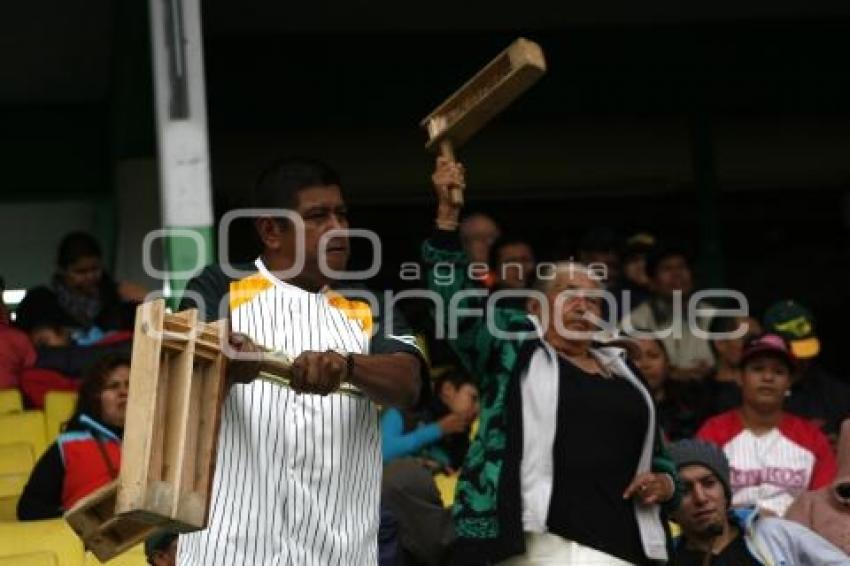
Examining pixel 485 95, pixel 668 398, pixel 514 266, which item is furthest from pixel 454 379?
pixel 485 95

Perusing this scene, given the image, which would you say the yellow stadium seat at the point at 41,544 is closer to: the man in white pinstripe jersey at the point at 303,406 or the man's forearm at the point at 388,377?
the man in white pinstripe jersey at the point at 303,406

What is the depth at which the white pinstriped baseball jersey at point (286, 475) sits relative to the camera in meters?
4.54

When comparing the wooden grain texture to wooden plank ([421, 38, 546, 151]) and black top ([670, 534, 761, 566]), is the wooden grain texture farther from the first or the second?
black top ([670, 534, 761, 566])

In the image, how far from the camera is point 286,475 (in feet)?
14.9

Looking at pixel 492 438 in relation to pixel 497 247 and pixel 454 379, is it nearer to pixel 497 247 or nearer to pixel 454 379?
pixel 454 379

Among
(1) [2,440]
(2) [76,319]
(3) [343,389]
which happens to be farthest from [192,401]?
(2) [76,319]

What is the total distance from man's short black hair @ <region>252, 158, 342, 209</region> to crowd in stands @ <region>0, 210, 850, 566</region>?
1.14 meters

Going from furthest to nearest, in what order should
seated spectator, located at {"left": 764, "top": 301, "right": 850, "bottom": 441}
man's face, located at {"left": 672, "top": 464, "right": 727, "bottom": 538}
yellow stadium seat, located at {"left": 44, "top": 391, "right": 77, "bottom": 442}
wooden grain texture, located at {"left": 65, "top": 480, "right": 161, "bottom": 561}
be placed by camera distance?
1. seated spectator, located at {"left": 764, "top": 301, "right": 850, "bottom": 441}
2. yellow stadium seat, located at {"left": 44, "top": 391, "right": 77, "bottom": 442}
3. man's face, located at {"left": 672, "top": 464, "right": 727, "bottom": 538}
4. wooden grain texture, located at {"left": 65, "top": 480, "right": 161, "bottom": 561}

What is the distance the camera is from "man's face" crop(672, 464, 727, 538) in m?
7.21

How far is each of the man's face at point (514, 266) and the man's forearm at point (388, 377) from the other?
4.40 m

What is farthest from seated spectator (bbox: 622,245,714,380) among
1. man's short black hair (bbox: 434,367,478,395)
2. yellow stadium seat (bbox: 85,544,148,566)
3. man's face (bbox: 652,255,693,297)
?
yellow stadium seat (bbox: 85,544,148,566)

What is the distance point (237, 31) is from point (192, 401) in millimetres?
8870

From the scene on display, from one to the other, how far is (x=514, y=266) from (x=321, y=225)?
476cm

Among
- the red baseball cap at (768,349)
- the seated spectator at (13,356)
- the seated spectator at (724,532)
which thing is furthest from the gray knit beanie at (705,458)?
the seated spectator at (13,356)
